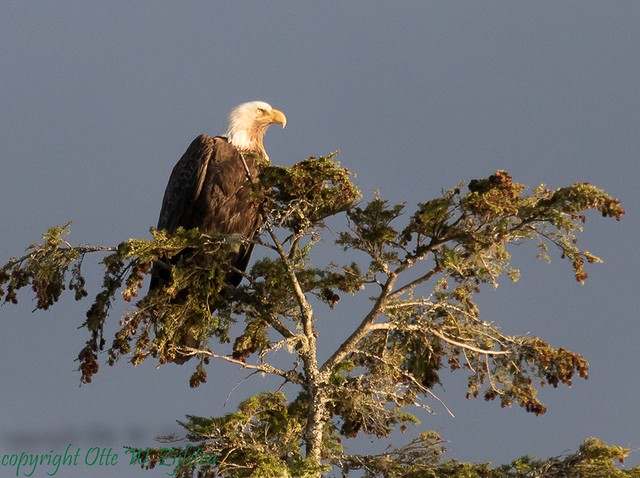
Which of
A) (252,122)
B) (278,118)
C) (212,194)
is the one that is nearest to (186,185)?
(212,194)

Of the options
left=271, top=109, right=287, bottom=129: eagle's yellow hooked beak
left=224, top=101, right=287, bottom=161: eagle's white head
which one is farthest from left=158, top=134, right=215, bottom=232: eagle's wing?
left=271, top=109, right=287, bottom=129: eagle's yellow hooked beak

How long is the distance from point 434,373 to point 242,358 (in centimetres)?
270

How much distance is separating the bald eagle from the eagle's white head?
0.02m

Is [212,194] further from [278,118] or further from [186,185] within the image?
[278,118]

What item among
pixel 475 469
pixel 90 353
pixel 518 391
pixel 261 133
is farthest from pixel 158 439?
pixel 261 133

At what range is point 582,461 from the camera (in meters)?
12.2

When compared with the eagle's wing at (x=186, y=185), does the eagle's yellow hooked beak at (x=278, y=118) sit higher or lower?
higher

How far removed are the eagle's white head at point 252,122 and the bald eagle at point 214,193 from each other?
0.08 ft

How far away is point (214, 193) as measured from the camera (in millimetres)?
15078

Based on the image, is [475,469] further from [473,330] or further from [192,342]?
[192,342]

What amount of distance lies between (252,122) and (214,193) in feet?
7.75

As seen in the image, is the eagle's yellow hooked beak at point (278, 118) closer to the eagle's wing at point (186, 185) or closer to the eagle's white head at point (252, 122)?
the eagle's white head at point (252, 122)

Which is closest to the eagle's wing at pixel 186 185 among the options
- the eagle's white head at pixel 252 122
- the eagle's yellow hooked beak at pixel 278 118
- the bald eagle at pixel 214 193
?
the bald eagle at pixel 214 193

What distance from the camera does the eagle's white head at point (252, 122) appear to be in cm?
1661
